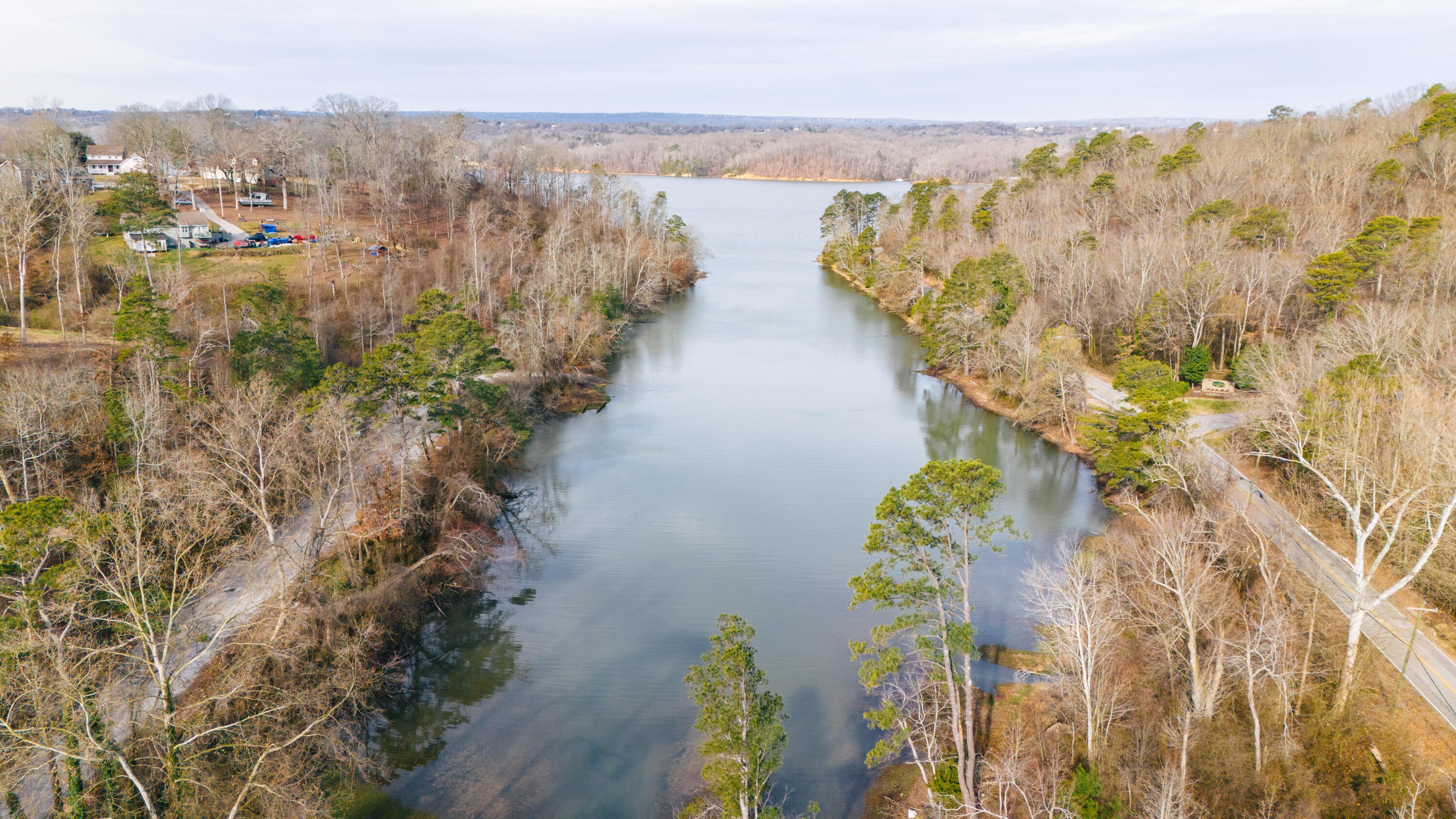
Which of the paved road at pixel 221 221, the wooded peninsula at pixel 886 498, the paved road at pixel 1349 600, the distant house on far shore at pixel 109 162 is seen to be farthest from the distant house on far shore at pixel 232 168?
the paved road at pixel 1349 600

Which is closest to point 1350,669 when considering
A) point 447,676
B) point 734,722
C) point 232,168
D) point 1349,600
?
point 1349,600

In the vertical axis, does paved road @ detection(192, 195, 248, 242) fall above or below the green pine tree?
above

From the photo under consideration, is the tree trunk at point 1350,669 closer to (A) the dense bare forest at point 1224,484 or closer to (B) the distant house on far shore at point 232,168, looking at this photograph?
(A) the dense bare forest at point 1224,484

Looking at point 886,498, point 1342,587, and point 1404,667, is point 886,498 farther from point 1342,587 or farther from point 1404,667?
point 1342,587

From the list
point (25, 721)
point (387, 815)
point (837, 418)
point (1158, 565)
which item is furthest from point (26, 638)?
point (837, 418)

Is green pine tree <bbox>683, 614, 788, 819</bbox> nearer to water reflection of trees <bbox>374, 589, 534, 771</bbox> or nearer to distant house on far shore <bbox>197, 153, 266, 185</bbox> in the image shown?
water reflection of trees <bbox>374, 589, 534, 771</bbox>

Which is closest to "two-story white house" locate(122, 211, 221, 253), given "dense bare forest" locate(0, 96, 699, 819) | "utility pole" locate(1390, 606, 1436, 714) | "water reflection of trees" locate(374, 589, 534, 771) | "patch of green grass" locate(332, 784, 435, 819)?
"dense bare forest" locate(0, 96, 699, 819)
